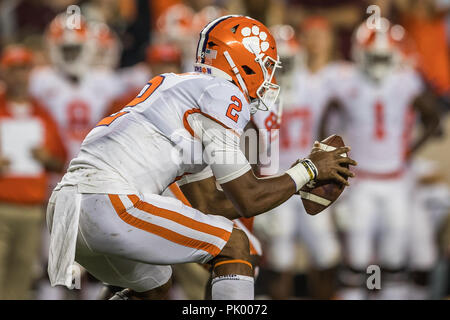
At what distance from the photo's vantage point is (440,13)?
8.82m

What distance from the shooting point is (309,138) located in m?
7.80

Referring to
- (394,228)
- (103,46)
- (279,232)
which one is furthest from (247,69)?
(103,46)

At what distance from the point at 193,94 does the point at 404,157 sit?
14.1 ft

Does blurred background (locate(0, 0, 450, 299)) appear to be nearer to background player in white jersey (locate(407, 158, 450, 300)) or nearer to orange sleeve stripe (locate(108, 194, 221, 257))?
background player in white jersey (locate(407, 158, 450, 300))

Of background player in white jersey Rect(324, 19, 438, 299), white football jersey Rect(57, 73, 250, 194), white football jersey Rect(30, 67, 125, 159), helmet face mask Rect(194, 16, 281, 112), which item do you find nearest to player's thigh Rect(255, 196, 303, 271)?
background player in white jersey Rect(324, 19, 438, 299)

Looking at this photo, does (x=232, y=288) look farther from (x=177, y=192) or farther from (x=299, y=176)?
(x=177, y=192)

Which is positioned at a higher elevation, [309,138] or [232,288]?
[309,138]

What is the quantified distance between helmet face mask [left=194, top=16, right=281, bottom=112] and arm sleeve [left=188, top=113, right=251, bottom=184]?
347mm

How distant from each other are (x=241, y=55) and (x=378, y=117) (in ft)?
12.8

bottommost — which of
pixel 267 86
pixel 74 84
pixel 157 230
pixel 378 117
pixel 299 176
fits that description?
pixel 157 230

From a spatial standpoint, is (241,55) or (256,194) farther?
(241,55)

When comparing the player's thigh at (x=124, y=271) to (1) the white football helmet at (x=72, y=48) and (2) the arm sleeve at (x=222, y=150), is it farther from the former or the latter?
(1) the white football helmet at (x=72, y=48)

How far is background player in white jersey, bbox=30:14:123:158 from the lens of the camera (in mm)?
7523

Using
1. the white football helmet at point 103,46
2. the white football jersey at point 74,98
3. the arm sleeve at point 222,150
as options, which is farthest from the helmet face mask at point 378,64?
the arm sleeve at point 222,150
